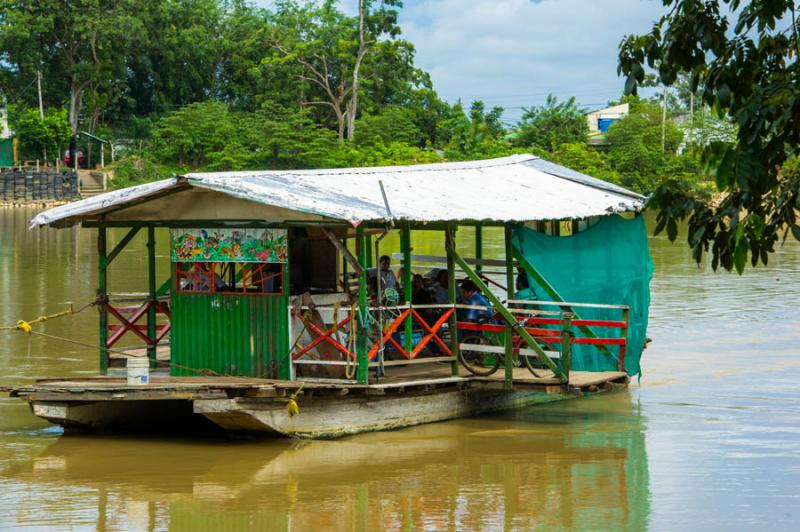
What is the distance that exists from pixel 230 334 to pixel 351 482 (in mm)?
1971

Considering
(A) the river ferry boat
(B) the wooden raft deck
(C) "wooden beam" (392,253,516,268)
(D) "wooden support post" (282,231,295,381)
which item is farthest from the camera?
(C) "wooden beam" (392,253,516,268)

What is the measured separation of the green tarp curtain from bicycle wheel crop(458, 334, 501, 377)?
30.1 inches

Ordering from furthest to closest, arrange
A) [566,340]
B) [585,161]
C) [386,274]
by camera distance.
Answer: [585,161] < [386,274] < [566,340]

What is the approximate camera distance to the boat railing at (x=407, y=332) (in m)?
9.70

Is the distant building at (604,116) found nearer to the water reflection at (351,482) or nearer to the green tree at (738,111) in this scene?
the water reflection at (351,482)

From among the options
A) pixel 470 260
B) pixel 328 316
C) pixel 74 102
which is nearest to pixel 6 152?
pixel 74 102

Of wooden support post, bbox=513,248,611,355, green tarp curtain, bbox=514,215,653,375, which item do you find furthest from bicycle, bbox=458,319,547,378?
green tarp curtain, bbox=514,215,653,375

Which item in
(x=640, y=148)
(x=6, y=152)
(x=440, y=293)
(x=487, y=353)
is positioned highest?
(x=6, y=152)

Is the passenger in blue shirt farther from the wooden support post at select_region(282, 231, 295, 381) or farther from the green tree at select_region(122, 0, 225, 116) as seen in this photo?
the green tree at select_region(122, 0, 225, 116)

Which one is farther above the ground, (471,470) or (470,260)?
(470,260)

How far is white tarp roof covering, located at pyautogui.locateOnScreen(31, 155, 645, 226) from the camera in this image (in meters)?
9.30

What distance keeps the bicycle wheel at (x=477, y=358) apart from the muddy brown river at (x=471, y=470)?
0.52 meters

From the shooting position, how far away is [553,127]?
50.5 meters

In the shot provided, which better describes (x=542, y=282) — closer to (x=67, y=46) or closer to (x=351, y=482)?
(x=351, y=482)
